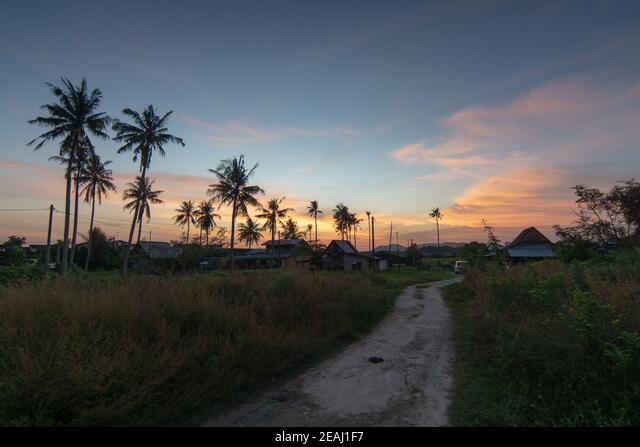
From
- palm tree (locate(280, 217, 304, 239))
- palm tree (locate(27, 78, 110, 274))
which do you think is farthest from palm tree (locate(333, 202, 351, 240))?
palm tree (locate(27, 78, 110, 274))

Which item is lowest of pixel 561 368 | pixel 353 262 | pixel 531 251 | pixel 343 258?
pixel 561 368

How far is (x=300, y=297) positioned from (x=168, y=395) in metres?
5.37

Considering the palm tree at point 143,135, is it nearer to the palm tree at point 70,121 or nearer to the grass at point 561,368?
the palm tree at point 70,121

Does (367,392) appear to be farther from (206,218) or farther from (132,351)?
(206,218)

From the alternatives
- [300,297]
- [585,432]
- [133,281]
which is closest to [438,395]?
[585,432]

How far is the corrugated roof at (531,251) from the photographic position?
38.7 meters

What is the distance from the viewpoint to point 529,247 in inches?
1649

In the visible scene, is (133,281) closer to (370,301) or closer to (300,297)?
(300,297)

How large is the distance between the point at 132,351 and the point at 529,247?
4710cm

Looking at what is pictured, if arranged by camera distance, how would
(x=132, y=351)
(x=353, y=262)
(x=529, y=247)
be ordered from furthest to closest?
(x=353, y=262), (x=529, y=247), (x=132, y=351)

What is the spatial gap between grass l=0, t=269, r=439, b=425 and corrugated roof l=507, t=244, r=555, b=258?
3815cm

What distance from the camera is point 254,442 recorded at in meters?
3.84

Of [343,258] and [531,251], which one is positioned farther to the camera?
[343,258]

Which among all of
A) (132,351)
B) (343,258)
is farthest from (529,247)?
(132,351)
